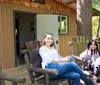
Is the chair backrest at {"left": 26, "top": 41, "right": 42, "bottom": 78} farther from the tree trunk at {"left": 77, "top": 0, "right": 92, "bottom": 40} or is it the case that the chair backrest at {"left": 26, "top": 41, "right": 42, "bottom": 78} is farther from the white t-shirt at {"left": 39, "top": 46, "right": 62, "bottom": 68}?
the tree trunk at {"left": 77, "top": 0, "right": 92, "bottom": 40}

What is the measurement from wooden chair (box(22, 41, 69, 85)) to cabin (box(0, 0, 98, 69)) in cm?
308

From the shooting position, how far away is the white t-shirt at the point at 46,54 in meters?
3.41

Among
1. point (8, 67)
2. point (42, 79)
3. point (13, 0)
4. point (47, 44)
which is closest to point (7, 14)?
point (13, 0)

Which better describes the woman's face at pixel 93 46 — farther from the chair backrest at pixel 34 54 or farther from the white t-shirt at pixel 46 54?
the chair backrest at pixel 34 54

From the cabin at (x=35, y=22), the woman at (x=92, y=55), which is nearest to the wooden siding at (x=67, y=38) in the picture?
the cabin at (x=35, y=22)

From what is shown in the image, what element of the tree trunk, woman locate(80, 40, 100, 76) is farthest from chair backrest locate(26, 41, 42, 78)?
the tree trunk

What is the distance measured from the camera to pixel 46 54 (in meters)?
3.45

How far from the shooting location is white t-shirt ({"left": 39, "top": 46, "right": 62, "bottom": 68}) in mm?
3407

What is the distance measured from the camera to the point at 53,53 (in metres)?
3.65

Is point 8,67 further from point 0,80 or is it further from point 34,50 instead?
point 0,80

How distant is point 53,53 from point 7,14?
3313 millimetres

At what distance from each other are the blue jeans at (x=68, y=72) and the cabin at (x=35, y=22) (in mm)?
3314

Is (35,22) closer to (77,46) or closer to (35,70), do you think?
(77,46)

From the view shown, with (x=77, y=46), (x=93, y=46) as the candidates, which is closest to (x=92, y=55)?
(x=93, y=46)
